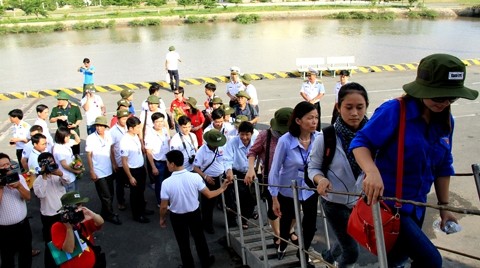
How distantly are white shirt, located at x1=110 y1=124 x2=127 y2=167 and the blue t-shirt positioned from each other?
4.87 meters

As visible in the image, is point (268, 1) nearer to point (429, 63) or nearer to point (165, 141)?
point (165, 141)

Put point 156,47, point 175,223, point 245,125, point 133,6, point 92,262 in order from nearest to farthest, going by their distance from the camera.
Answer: point 92,262
point 175,223
point 245,125
point 156,47
point 133,6

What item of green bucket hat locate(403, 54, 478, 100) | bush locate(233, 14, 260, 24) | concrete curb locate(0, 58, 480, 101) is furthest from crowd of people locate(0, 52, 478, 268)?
bush locate(233, 14, 260, 24)

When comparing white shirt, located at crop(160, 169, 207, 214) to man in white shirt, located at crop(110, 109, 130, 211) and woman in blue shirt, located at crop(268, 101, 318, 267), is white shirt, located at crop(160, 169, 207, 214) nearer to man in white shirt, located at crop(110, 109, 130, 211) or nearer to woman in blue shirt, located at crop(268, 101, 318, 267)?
woman in blue shirt, located at crop(268, 101, 318, 267)

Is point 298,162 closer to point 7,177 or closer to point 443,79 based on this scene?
point 443,79

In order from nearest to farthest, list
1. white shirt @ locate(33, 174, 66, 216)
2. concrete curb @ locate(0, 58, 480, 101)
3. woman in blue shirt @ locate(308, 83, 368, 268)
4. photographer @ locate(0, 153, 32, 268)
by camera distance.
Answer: woman in blue shirt @ locate(308, 83, 368, 268)
photographer @ locate(0, 153, 32, 268)
white shirt @ locate(33, 174, 66, 216)
concrete curb @ locate(0, 58, 480, 101)

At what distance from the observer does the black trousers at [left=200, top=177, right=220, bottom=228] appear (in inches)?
237

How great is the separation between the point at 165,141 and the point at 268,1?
57.3 meters

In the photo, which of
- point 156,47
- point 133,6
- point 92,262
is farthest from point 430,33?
point 133,6

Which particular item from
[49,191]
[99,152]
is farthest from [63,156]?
[49,191]

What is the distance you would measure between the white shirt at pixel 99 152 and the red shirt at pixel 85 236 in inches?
82.9

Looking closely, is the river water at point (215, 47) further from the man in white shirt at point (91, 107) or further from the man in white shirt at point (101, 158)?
the man in white shirt at point (101, 158)

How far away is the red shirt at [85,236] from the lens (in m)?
3.90

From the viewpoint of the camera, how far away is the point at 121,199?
22.6ft
